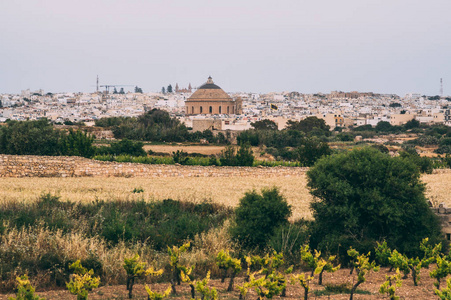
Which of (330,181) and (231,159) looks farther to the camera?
(231,159)

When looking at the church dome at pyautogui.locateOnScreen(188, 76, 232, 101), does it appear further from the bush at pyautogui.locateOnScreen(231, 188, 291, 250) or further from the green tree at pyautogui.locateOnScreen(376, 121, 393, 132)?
the bush at pyautogui.locateOnScreen(231, 188, 291, 250)

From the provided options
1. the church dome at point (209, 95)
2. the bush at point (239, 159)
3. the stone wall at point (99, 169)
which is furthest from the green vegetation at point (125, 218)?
the church dome at point (209, 95)

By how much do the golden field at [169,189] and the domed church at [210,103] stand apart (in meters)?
93.1

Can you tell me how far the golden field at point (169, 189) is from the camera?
1513 centimetres

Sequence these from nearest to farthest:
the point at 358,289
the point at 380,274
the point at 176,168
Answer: the point at 358,289 → the point at 380,274 → the point at 176,168

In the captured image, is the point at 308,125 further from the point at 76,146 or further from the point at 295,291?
the point at 295,291

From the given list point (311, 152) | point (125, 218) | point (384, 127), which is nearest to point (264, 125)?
point (384, 127)

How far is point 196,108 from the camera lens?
119 metres

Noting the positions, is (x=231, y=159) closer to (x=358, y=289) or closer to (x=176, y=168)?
(x=176, y=168)

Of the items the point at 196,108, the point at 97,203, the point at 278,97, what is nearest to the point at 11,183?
the point at 97,203

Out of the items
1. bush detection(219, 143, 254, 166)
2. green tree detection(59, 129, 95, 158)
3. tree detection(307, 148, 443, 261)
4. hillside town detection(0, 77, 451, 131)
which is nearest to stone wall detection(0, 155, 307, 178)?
bush detection(219, 143, 254, 166)

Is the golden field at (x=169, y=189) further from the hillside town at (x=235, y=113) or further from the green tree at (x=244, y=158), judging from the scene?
the hillside town at (x=235, y=113)

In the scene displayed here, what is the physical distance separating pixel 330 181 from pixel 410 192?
5.58 feet

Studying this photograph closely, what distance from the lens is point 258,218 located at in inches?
451
